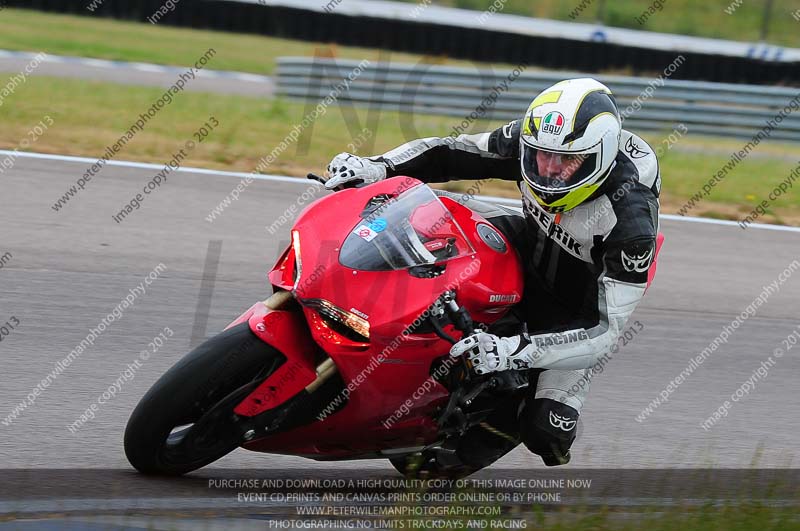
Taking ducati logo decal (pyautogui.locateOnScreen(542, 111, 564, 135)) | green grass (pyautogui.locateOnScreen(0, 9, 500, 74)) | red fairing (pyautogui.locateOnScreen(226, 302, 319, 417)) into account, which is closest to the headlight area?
red fairing (pyautogui.locateOnScreen(226, 302, 319, 417))

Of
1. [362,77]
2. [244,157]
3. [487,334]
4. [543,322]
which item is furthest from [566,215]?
[362,77]

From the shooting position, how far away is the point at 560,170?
13.5ft

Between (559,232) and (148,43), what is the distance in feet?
54.2

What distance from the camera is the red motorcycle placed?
379 centimetres

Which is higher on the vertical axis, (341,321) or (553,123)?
(553,123)

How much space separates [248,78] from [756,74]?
860cm

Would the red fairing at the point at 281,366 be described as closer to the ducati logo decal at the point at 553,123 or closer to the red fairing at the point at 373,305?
the red fairing at the point at 373,305

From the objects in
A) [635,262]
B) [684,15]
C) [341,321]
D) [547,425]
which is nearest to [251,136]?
[547,425]

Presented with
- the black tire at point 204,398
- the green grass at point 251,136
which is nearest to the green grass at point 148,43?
the green grass at point 251,136

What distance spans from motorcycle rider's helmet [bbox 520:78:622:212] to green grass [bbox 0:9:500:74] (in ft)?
47.2

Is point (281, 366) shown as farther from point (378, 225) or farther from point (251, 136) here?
point (251, 136)

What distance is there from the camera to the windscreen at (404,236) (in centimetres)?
384

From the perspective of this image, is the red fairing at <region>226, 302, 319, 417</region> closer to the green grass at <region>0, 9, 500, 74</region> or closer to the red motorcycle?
the red motorcycle

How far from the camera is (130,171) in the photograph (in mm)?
9906
